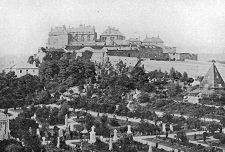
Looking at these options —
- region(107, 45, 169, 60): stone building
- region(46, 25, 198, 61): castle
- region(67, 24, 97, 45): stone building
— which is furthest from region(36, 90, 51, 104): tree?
region(67, 24, 97, 45): stone building

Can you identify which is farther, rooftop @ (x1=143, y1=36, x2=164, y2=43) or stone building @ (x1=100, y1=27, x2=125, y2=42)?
stone building @ (x1=100, y1=27, x2=125, y2=42)

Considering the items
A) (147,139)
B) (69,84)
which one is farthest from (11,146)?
(69,84)

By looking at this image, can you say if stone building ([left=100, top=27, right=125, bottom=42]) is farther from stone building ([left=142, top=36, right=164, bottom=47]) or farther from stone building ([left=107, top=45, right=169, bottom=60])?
stone building ([left=107, top=45, right=169, bottom=60])

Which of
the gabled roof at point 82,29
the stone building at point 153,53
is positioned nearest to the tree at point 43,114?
the stone building at point 153,53

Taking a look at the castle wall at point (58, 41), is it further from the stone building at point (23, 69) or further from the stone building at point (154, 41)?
the stone building at point (154, 41)

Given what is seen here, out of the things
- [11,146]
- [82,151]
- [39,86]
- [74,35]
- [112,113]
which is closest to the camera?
[11,146]

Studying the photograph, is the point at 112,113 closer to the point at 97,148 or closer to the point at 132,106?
the point at 132,106
